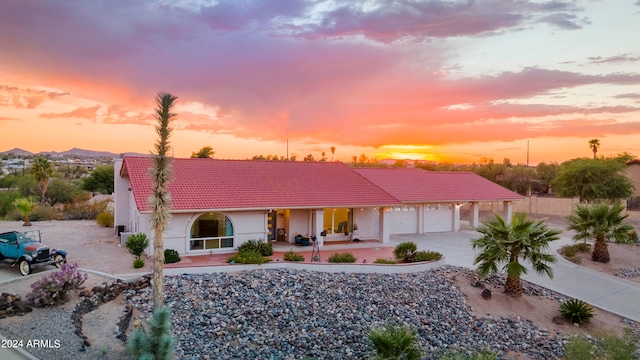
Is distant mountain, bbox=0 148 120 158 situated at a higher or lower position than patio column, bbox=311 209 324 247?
higher

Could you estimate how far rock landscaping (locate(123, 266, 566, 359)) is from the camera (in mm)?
14312

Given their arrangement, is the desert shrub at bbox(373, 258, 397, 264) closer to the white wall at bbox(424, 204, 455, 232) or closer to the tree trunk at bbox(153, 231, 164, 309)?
the white wall at bbox(424, 204, 455, 232)

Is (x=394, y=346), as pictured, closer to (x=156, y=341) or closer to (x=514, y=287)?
(x=156, y=341)

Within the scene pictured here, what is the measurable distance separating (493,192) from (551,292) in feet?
50.0

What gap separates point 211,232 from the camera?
71.8 feet

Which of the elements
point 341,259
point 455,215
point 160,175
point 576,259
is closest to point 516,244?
point 341,259

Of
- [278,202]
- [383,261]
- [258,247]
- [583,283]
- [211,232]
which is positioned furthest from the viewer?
[278,202]

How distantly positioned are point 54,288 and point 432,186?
2656 centimetres

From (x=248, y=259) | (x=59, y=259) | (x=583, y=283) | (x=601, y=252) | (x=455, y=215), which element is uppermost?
(x=455, y=215)

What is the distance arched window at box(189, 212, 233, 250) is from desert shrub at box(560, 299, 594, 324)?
16000 mm

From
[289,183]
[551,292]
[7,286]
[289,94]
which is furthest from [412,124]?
[7,286]

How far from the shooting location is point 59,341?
40.9ft

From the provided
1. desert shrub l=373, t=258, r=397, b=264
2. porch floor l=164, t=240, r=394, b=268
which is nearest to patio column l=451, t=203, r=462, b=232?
porch floor l=164, t=240, r=394, b=268

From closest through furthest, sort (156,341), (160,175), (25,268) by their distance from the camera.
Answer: (156,341), (160,175), (25,268)
